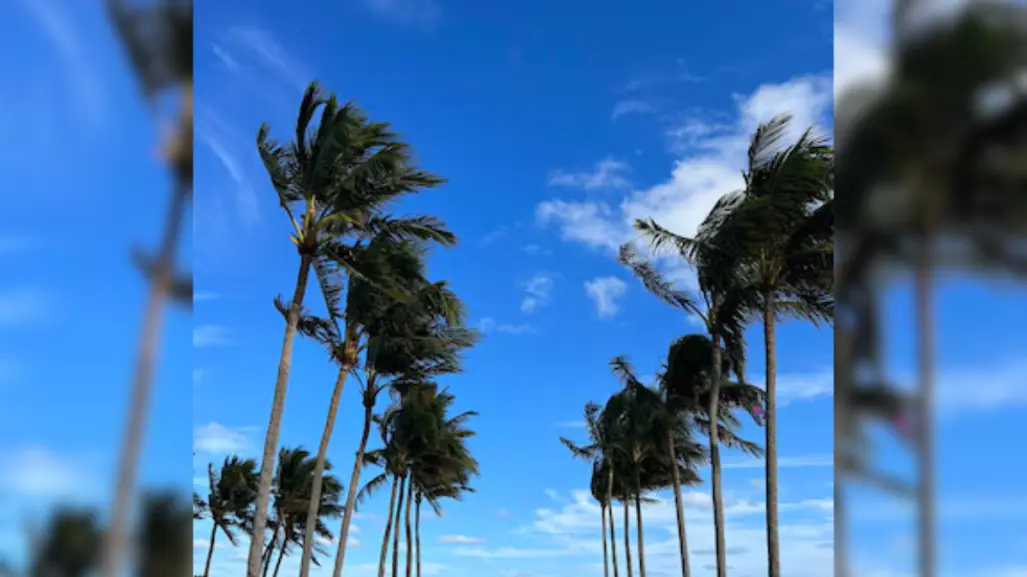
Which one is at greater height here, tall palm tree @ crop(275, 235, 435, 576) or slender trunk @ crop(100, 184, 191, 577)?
tall palm tree @ crop(275, 235, 435, 576)

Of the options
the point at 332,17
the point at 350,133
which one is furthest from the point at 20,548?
the point at 350,133

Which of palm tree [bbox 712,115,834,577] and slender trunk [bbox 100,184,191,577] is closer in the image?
slender trunk [bbox 100,184,191,577]

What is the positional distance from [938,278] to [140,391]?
3.29 feet

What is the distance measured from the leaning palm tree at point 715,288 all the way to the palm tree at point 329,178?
498 cm

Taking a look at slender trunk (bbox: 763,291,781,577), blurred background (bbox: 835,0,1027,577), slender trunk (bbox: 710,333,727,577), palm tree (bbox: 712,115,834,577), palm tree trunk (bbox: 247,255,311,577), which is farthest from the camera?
slender trunk (bbox: 710,333,727,577)

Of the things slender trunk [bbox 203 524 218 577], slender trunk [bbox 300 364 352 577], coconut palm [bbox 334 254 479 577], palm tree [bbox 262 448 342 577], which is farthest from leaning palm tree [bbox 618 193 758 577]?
slender trunk [bbox 203 524 218 577]

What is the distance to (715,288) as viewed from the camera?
546 inches

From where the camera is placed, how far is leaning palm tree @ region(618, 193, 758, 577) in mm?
12742

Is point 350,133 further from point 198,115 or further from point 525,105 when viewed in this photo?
point 198,115

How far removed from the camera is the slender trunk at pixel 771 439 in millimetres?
10814

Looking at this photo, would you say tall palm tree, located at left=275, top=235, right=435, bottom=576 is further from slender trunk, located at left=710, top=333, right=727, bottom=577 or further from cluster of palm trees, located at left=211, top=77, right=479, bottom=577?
slender trunk, located at left=710, top=333, right=727, bottom=577

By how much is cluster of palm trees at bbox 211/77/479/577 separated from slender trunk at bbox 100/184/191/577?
27.9 feet

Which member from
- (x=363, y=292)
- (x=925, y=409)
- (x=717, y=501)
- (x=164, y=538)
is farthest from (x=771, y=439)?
(x=164, y=538)

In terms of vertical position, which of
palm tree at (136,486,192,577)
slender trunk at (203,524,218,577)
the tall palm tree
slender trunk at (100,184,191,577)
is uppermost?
the tall palm tree
